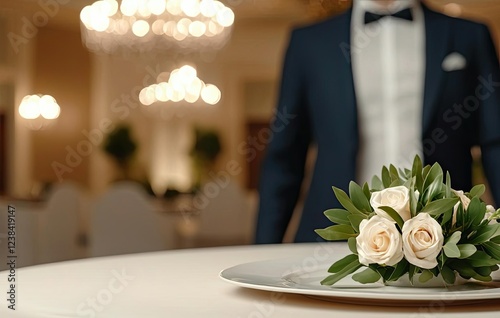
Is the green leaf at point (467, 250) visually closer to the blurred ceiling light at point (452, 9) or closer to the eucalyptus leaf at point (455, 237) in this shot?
the eucalyptus leaf at point (455, 237)

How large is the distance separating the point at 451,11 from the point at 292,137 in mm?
7570

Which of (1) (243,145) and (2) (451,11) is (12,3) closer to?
(1) (243,145)

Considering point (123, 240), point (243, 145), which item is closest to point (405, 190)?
point (123, 240)

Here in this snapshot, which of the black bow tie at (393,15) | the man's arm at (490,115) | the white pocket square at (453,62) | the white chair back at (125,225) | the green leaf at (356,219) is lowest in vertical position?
the white chair back at (125,225)

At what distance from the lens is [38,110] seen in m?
10.2

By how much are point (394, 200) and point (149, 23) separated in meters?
6.77

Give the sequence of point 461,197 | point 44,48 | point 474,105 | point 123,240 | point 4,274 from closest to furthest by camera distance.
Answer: point 461,197, point 4,274, point 474,105, point 123,240, point 44,48

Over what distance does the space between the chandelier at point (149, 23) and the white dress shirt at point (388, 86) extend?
5.50 meters

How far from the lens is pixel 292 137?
2.20 metres

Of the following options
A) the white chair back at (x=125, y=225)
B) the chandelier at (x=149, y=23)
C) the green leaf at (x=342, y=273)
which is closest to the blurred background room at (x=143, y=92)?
the chandelier at (x=149, y=23)

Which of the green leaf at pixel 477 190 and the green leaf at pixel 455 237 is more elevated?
the green leaf at pixel 477 190

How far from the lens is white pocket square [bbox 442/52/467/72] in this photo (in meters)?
2.13

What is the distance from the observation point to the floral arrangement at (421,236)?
1031 millimetres

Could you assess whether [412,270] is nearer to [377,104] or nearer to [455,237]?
[455,237]
